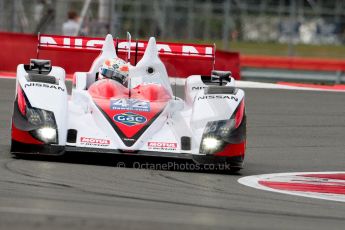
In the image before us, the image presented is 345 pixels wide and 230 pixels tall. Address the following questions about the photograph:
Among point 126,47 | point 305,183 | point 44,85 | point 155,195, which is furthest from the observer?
point 126,47

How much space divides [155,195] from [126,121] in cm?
212

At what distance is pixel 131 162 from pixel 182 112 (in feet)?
2.78

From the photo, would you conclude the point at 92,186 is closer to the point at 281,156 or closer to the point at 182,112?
the point at 182,112

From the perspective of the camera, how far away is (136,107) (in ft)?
37.5

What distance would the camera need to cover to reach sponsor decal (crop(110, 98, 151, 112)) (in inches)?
449

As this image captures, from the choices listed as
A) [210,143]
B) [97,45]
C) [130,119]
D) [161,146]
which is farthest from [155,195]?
[97,45]

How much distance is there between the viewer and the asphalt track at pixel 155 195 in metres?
7.55

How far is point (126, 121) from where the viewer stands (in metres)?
11.2

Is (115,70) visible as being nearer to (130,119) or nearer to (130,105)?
(130,105)

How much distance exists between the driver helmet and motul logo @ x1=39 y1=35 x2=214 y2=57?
811 millimetres

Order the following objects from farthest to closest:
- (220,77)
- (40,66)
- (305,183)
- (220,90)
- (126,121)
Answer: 1. (220,77)
2. (40,66)
3. (220,90)
4. (126,121)
5. (305,183)

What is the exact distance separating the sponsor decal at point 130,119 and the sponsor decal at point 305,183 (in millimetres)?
1127

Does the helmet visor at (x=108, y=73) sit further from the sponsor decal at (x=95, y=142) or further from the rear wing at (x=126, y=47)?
the sponsor decal at (x=95, y=142)

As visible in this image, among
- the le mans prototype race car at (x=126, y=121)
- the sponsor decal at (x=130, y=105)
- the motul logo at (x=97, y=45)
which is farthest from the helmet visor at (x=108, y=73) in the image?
the motul logo at (x=97, y=45)
